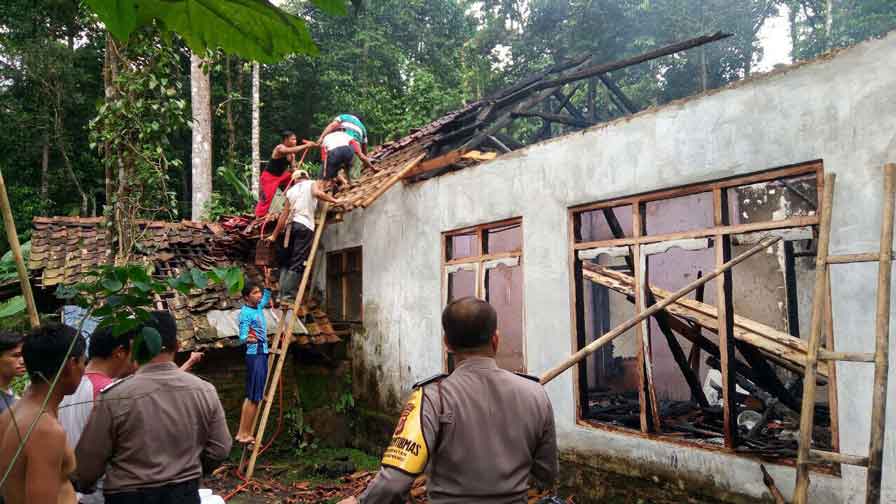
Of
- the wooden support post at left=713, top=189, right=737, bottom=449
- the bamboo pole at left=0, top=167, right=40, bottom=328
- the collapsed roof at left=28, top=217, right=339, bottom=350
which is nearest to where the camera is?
the bamboo pole at left=0, top=167, right=40, bottom=328

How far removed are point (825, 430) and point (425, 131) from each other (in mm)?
6451

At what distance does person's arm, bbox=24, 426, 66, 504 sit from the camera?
82.4 inches

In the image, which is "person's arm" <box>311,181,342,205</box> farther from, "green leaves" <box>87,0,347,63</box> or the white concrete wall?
"green leaves" <box>87,0,347,63</box>

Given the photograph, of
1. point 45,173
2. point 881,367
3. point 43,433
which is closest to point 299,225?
point 43,433

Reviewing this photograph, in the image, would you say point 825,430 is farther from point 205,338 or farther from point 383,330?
point 205,338

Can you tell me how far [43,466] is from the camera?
6.92 ft

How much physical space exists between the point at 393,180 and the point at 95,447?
5.04 metres

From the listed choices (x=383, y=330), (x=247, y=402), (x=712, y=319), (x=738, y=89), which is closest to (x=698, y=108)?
(x=738, y=89)

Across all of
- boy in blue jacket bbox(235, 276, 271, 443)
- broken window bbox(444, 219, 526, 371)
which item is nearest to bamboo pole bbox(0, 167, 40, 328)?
boy in blue jacket bbox(235, 276, 271, 443)

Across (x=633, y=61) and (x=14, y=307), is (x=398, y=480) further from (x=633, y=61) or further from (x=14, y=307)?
(x=633, y=61)

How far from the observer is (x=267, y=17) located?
1104 mm

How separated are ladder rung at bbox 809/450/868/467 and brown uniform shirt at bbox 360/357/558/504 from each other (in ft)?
6.02

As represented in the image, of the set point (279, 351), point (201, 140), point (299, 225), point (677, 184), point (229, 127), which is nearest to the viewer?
point (677, 184)

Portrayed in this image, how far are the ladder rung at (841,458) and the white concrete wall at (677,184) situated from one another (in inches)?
27.1
